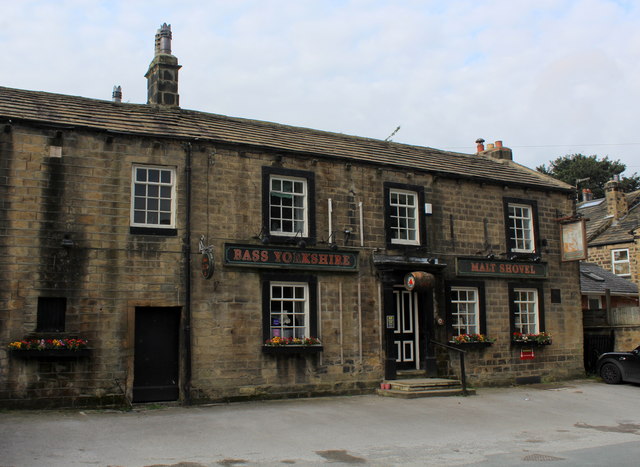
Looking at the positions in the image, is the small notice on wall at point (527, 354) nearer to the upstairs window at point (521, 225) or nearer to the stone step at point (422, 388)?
the upstairs window at point (521, 225)

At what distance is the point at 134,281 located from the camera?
43.8ft

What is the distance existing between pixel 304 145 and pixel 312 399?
639cm

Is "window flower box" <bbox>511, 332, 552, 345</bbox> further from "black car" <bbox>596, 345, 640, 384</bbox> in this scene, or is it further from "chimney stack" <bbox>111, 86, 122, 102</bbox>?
"chimney stack" <bbox>111, 86, 122, 102</bbox>

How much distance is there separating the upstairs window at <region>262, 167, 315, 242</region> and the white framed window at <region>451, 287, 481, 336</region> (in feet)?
16.3

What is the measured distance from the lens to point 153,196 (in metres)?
14.0

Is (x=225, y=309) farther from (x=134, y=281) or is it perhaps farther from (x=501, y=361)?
(x=501, y=361)

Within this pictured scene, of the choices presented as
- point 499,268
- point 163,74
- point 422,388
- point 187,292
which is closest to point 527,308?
point 499,268

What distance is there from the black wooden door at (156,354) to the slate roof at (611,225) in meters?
22.8

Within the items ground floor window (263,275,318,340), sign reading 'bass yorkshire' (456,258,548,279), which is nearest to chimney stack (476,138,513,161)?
sign reading 'bass yorkshire' (456,258,548,279)

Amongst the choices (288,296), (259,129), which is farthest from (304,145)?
(288,296)

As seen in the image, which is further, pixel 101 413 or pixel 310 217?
pixel 310 217

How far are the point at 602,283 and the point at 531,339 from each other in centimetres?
898

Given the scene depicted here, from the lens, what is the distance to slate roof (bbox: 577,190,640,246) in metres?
29.7

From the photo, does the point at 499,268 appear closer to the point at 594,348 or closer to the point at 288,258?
the point at 594,348
